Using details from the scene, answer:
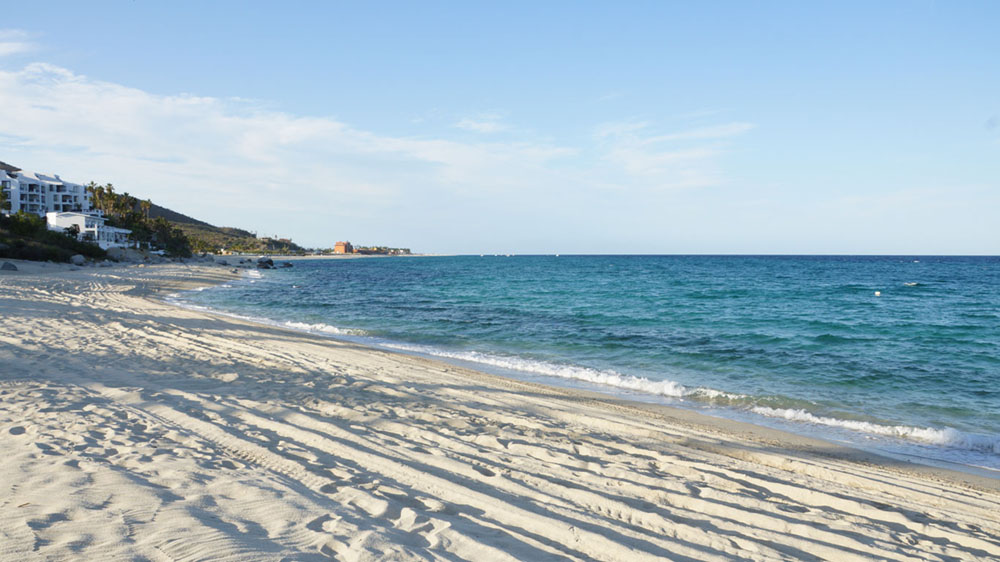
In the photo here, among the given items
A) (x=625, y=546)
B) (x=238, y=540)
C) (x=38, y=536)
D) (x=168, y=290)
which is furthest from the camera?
(x=168, y=290)

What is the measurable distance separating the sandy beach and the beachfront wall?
8917 cm

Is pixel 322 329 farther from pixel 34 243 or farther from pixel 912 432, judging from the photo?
pixel 34 243

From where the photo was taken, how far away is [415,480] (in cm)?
503

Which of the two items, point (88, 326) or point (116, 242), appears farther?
point (116, 242)

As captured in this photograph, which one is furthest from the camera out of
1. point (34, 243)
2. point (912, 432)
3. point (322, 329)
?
point (34, 243)

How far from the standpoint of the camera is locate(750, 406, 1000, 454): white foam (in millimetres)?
8047

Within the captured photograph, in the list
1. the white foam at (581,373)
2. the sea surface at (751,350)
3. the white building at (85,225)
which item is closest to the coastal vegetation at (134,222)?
the white building at (85,225)

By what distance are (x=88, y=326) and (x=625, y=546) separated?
16.0 m

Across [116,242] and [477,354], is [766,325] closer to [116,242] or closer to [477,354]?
[477,354]

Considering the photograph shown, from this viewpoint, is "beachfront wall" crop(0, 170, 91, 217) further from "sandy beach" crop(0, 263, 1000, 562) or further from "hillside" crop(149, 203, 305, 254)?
"sandy beach" crop(0, 263, 1000, 562)

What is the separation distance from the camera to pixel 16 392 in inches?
284

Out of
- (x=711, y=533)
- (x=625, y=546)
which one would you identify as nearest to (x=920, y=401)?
(x=711, y=533)

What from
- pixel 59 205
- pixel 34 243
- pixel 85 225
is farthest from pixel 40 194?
pixel 34 243

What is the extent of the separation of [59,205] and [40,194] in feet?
14.7
